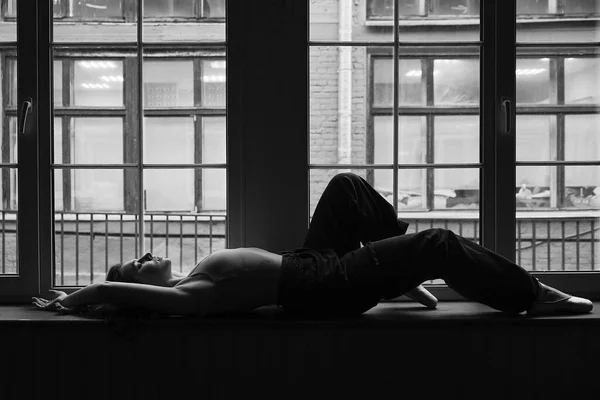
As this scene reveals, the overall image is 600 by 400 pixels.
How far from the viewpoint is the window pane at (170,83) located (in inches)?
234

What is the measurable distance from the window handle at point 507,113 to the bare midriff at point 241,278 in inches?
43.7

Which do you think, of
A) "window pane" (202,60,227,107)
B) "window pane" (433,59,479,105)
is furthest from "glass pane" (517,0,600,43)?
"window pane" (202,60,227,107)

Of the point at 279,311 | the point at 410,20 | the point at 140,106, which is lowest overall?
the point at 279,311

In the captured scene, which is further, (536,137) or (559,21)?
(536,137)

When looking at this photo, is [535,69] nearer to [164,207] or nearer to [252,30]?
[252,30]

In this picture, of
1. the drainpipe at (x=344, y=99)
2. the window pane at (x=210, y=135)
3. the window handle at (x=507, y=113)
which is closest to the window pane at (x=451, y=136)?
the drainpipe at (x=344, y=99)

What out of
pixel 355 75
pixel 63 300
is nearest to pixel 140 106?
pixel 63 300

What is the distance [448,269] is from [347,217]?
0.41 m

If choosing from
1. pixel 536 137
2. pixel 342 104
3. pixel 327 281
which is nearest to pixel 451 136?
pixel 342 104

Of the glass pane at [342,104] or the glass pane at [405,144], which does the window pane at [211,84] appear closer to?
the glass pane at [342,104]

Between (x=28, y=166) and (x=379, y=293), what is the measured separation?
4.92 feet

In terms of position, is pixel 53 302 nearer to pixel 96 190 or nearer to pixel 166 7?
pixel 96 190

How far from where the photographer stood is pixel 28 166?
2379mm

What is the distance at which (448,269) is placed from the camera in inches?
80.7
